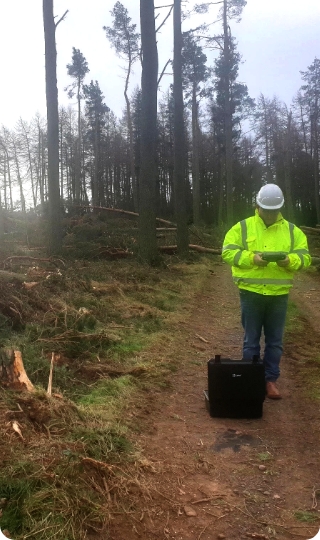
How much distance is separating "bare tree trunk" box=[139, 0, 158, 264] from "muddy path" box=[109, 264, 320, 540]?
767 cm

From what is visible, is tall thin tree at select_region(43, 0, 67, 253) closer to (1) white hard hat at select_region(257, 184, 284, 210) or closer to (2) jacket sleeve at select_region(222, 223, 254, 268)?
(2) jacket sleeve at select_region(222, 223, 254, 268)

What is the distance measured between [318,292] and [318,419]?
8.77 m

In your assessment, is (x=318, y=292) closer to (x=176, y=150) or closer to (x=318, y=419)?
(x=176, y=150)

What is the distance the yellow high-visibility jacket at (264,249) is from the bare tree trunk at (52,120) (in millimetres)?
9756

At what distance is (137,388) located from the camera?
525 cm

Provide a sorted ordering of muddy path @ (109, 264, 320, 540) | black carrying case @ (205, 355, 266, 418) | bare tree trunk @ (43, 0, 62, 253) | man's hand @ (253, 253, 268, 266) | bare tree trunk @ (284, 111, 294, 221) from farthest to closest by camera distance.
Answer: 1. bare tree trunk @ (284, 111, 294, 221)
2. bare tree trunk @ (43, 0, 62, 253)
3. man's hand @ (253, 253, 268, 266)
4. black carrying case @ (205, 355, 266, 418)
5. muddy path @ (109, 264, 320, 540)

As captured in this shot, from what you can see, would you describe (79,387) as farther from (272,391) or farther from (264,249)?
(264,249)

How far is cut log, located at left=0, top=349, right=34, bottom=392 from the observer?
442 centimetres

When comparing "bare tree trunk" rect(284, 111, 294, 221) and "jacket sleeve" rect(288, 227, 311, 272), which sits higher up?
"bare tree trunk" rect(284, 111, 294, 221)

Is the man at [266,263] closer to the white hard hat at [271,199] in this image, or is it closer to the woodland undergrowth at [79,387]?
the white hard hat at [271,199]

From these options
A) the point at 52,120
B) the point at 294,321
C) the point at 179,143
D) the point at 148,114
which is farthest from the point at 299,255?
the point at 179,143

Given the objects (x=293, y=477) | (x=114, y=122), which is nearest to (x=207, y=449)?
(x=293, y=477)

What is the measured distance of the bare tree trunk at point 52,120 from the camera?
46.2ft

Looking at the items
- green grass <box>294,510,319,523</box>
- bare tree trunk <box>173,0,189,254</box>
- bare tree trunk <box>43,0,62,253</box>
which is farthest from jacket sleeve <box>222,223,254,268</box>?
bare tree trunk <box>173,0,189,254</box>
